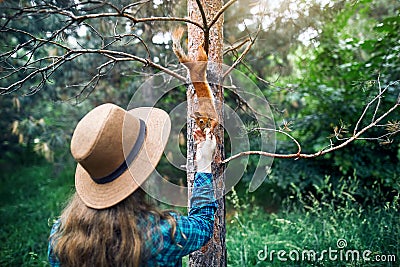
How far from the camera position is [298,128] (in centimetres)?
524

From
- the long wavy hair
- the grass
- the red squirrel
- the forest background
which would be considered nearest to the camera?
the long wavy hair

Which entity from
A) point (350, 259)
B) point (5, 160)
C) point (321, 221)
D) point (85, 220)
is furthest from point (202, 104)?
point (5, 160)

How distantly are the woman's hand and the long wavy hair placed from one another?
10.1 inches

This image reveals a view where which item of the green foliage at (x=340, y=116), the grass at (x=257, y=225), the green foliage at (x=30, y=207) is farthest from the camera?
the green foliage at (x=340, y=116)

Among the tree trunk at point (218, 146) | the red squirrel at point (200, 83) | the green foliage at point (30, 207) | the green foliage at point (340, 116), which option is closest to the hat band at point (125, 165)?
the red squirrel at point (200, 83)

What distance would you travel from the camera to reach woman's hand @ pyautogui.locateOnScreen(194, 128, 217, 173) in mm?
1620

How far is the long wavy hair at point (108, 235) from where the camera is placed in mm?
1366

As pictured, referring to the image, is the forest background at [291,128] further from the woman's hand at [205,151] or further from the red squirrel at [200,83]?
the woman's hand at [205,151]

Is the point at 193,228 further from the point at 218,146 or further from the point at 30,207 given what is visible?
the point at 30,207

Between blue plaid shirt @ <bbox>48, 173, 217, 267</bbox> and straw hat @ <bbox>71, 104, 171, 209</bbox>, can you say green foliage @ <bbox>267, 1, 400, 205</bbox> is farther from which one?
straw hat @ <bbox>71, 104, 171, 209</bbox>

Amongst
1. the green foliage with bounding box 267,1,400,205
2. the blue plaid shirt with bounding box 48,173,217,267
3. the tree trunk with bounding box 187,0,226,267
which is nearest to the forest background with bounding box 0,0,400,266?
the green foliage with bounding box 267,1,400,205

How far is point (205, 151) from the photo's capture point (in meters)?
1.67

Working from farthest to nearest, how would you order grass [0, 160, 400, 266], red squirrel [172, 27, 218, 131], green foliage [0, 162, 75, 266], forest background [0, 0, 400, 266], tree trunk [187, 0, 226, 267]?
1. green foliage [0, 162, 75, 266]
2. forest background [0, 0, 400, 266]
3. grass [0, 160, 400, 266]
4. tree trunk [187, 0, 226, 267]
5. red squirrel [172, 27, 218, 131]

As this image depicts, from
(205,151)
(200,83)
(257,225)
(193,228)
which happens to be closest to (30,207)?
(257,225)
